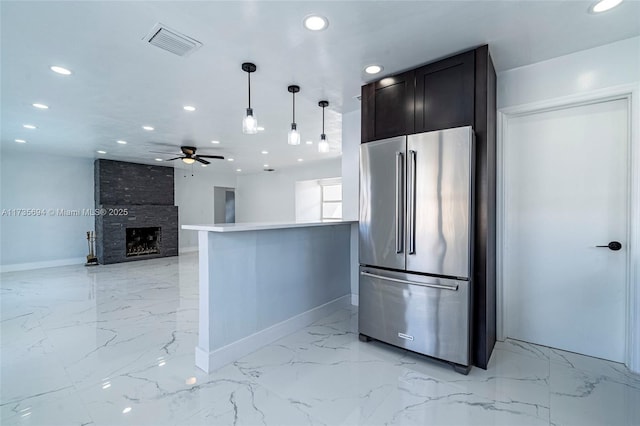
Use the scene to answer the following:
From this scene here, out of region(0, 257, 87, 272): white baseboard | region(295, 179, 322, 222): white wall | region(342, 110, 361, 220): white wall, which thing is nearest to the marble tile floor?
region(342, 110, 361, 220): white wall

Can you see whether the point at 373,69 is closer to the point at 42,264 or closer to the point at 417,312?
the point at 417,312

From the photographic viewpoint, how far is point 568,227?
8.70 ft

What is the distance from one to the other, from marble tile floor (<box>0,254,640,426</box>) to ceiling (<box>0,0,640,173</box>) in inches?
102

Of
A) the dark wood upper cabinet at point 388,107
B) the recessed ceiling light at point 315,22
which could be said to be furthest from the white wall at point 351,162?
the recessed ceiling light at point 315,22

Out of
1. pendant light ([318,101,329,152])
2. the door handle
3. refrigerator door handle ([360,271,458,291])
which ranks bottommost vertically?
refrigerator door handle ([360,271,458,291])

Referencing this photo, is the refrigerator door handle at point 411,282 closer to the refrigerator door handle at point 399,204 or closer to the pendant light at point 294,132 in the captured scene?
the refrigerator door handle at point 399,204

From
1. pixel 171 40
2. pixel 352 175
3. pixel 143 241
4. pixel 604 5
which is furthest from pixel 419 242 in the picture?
pixel 143 241

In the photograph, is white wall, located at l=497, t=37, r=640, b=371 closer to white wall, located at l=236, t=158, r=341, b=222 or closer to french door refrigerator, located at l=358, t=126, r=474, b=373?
french door refrigerator, located at l=358, t=126, r=474, b=373

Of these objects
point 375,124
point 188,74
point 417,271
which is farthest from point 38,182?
point 417,271

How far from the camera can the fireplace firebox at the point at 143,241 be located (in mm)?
8055

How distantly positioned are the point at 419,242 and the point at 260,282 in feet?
4.85

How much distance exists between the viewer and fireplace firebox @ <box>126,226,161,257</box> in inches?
317

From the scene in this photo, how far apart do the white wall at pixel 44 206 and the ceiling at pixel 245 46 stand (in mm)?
3422

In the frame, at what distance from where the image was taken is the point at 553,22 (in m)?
2.09
